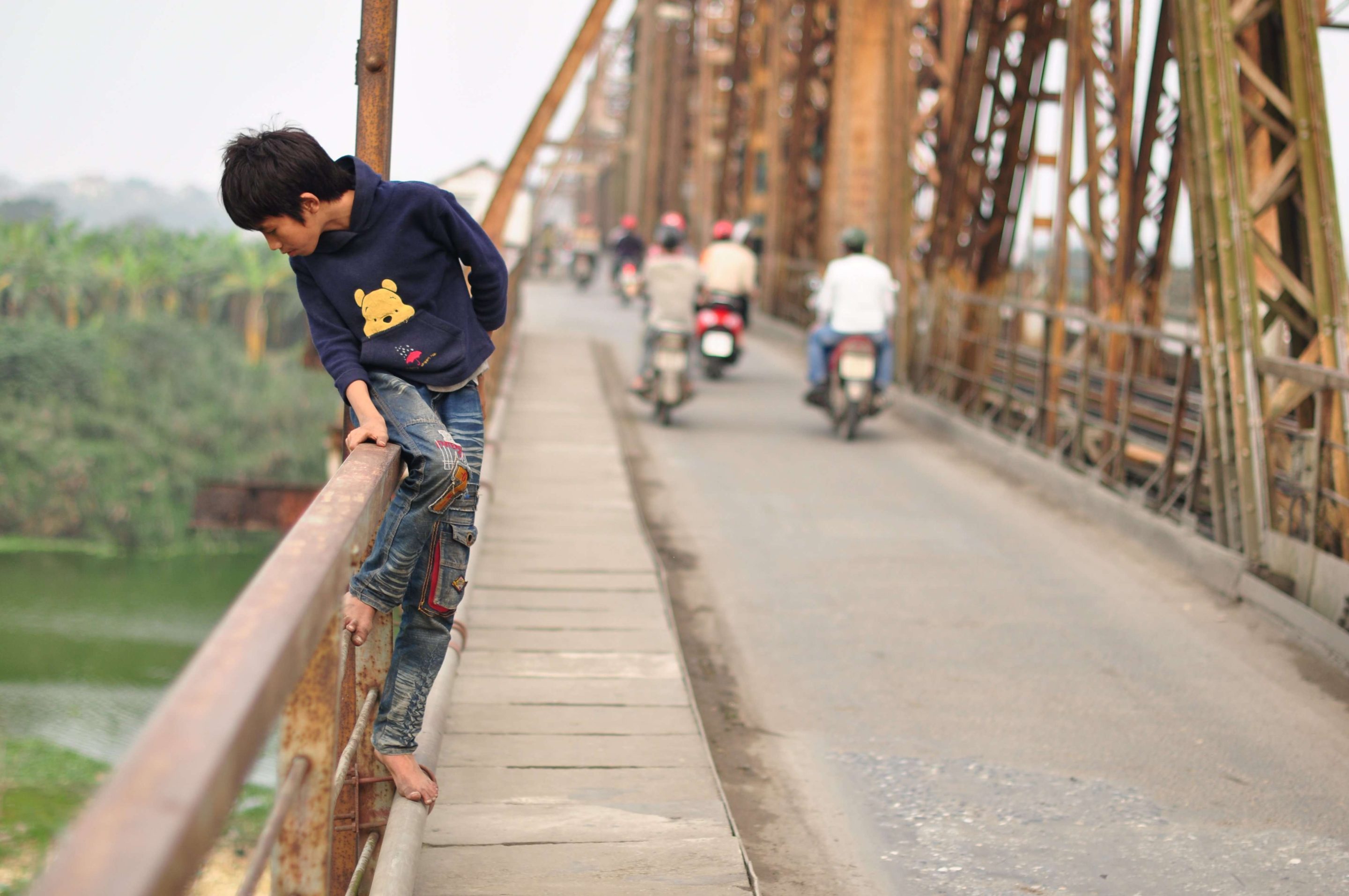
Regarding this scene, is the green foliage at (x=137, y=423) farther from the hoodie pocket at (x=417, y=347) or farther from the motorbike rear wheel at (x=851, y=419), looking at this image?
the hoodie pocket at (x=417, y=347)

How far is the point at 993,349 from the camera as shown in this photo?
1082 cm

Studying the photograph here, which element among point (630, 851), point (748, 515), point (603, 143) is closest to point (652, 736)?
point (630, 851)

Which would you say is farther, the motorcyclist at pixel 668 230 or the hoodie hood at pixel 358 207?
the motorcyclist at pixel 668 230

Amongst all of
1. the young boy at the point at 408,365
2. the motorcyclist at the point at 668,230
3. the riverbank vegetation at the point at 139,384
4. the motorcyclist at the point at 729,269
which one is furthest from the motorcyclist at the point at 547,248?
the young boy at the point at 408,365

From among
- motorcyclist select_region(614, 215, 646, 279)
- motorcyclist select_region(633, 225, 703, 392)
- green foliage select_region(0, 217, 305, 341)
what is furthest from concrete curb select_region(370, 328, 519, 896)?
green foliage select_region(0, 217, 305, 341)

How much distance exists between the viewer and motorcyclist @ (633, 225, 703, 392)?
11367mm

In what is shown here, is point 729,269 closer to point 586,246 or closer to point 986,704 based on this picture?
point 986,704

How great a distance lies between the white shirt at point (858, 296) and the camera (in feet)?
35.1

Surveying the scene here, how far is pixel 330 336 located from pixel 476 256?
1.19 ft

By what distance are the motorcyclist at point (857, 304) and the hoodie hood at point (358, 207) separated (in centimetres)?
801

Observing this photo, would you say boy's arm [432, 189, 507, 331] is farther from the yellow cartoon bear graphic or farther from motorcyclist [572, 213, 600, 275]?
motorcyclist [572, 213, 600, 275]

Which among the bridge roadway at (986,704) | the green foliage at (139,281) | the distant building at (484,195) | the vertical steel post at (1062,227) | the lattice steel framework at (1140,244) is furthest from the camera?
the green foliage at (139,281)

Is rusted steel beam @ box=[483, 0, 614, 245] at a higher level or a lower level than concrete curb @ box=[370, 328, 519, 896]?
higher

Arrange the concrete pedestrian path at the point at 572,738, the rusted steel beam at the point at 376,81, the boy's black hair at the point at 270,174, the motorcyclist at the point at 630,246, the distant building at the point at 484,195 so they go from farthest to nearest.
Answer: the distant building at the point at 484,195
the motorcyclist at the point at 630,246
the rusted steel beam at the point at 376,81
the concrete pedestrian path at the point at 572,738
the boy's black hair at the point at 270,174
